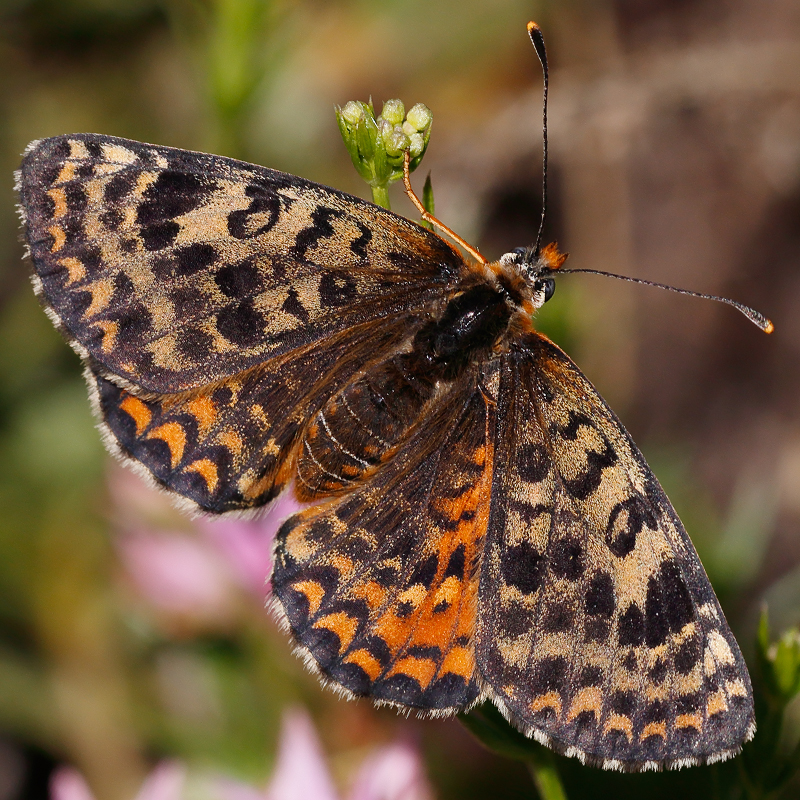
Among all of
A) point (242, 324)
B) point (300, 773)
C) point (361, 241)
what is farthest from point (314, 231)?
point (300, 773)

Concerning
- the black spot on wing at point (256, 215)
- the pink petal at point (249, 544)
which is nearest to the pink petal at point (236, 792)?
the pink petal at point (249, 544)

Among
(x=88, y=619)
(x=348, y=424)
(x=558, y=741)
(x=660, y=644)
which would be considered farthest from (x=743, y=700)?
(x=88, y=619)

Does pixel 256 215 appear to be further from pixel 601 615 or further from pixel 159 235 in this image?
pixel 601 615

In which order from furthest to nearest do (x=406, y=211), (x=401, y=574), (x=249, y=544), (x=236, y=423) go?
(x=406, y=211)
(x=249, y=544)
(x=236, y=423)
(x=401, y=574)

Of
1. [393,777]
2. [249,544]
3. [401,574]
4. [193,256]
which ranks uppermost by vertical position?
[193,256]

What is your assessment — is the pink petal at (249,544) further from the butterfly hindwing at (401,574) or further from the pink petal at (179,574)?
the butterfly hindwing at (401,574)

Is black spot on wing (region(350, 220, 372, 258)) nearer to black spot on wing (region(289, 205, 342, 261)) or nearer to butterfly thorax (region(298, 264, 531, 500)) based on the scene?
black spot on wing (region(289, 205, 342, 261))

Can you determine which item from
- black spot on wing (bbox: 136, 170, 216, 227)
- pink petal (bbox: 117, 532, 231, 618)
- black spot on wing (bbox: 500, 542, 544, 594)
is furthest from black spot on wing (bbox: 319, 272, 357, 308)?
pink petal (bbox: 117, 532, 231, 618)

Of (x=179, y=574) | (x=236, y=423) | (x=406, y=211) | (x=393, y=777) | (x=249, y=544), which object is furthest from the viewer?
(x=406, y=211)
